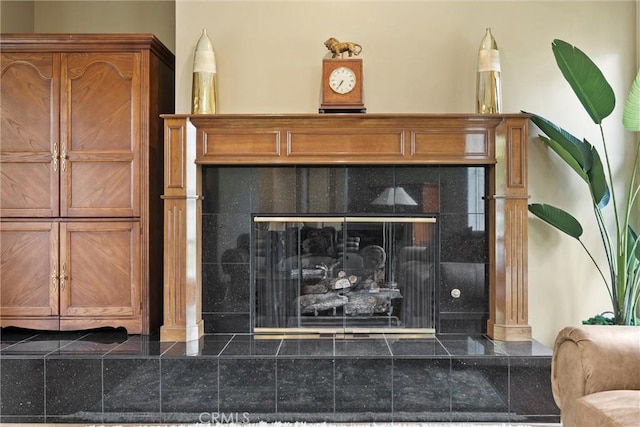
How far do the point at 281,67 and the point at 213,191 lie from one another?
85 cm

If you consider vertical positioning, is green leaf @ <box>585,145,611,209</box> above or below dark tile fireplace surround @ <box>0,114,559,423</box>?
above

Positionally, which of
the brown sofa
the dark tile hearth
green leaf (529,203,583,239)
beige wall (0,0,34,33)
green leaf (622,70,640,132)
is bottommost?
the dark tile hearth

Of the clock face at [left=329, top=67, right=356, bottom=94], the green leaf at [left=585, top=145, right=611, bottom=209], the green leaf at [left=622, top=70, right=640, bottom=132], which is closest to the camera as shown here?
the green leaf at [left=622, top=70, right=640, bottom=132]

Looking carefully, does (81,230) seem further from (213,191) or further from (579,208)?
(579,208)

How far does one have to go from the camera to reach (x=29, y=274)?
9.29ft

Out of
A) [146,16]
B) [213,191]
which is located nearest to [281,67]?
[213,191]

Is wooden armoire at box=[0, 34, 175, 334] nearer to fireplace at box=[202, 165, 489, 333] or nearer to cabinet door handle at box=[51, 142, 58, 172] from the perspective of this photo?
cabinet door handle at box=[51, 142, 58, 172]

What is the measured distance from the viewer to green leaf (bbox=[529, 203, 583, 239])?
2.70 metres

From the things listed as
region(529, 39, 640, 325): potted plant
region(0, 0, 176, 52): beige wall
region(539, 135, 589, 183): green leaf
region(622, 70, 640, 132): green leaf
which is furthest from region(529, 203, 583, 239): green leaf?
region(0, 0, 176, 52): beige wall

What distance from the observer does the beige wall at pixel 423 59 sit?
2900 mm

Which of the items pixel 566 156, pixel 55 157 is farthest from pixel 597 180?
pixel 55 157

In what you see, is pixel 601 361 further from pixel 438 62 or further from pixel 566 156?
pixel 438 62

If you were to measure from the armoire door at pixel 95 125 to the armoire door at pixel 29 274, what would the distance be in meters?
0.22

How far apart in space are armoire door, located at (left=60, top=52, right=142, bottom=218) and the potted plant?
233 cm
